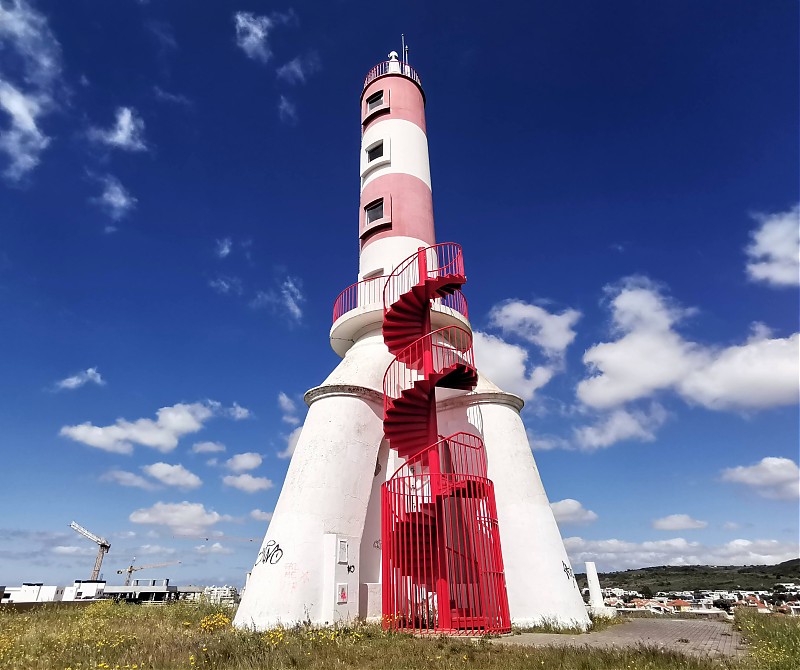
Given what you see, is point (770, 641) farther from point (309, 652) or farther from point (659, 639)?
point (309, 652)

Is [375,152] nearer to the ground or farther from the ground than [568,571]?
farther from the ground

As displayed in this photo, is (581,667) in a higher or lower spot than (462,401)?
lower

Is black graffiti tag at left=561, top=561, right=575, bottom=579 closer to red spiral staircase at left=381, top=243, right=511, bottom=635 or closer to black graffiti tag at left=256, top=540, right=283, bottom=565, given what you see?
red spiral staircase at left=381, top=243, right=511, bottom=635

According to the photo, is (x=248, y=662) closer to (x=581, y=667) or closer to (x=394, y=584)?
(x=581, y=667)

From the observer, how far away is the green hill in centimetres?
5591

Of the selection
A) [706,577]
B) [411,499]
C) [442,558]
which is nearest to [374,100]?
[411,499]

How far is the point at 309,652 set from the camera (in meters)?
7.32

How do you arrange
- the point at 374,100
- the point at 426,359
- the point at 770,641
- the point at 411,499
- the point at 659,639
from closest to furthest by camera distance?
the point at 770,641
the point at 659,639
the point at 411,499
the point at 426,359
the point at 374,100

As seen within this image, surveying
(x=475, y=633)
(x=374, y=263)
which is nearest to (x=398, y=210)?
(x=374, y=263)

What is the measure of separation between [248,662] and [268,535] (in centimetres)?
495

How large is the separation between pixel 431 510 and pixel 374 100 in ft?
53.4

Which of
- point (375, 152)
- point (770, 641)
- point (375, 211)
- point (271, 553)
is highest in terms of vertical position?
point (375, 152)

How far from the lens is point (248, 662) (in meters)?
6.58

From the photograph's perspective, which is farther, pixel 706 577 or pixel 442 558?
pixel 706 577
